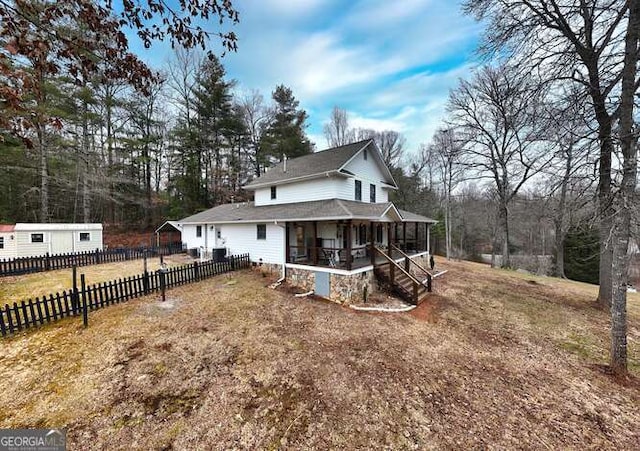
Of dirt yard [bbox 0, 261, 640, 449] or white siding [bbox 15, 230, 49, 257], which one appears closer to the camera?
dirt yard [bbox 0, 261, 640, 449]

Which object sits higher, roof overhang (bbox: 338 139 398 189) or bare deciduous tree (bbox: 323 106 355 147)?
bare deciduous tree (bbox: 323 106 355 147)

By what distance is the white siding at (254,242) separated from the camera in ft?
43.0

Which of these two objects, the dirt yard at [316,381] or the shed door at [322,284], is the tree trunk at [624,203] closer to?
the dirt yard at [316,381]

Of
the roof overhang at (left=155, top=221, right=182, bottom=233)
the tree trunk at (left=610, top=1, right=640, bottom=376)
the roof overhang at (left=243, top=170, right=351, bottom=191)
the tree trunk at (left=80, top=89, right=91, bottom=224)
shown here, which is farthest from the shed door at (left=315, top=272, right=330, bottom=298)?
the tree trunk at (left=80, top=89, right=91, bottom=224)

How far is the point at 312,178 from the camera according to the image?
13.9 m

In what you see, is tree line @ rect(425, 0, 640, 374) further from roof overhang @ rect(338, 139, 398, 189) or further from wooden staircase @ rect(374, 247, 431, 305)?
roof overhang @ rect(338, 139, 398, 189)

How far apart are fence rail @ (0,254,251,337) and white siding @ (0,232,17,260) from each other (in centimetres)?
1026

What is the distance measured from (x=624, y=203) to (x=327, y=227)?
10.7 metres

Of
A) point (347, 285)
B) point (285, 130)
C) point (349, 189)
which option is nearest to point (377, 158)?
point (349, 189)

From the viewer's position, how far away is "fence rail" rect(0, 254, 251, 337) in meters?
6.58

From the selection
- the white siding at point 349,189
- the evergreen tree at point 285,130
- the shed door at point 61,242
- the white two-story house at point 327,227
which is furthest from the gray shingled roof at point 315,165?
the shed door at point 61,242

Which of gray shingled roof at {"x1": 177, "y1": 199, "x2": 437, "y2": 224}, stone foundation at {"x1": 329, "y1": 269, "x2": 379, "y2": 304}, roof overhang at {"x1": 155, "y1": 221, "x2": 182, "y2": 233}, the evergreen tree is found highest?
the evergreen tree

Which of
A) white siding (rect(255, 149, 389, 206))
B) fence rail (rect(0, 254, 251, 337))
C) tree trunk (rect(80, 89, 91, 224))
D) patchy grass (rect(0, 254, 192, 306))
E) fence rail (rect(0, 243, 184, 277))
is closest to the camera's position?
fence rail (rect(0, 254, 251, 337))

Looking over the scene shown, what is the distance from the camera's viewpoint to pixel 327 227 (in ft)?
46.0
